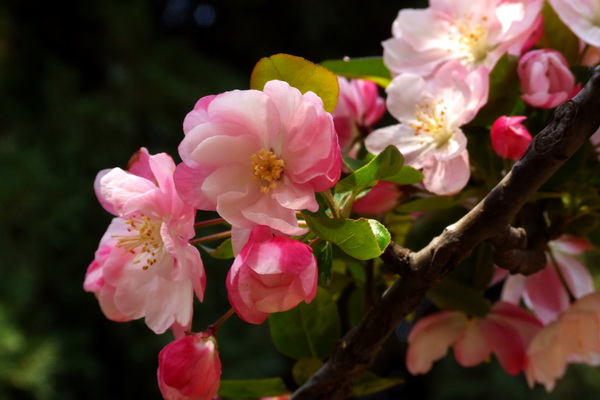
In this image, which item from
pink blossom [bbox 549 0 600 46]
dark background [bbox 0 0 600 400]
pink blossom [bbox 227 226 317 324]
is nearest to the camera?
pink blossom [bbox 227 226 317 324]

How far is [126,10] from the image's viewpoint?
2.46m

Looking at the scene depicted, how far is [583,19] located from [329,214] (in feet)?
0.60

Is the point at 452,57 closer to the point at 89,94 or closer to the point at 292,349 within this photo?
the point at 292,349

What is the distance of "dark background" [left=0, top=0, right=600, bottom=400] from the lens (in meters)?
1.92

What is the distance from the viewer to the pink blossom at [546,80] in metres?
0.41

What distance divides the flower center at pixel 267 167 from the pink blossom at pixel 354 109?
0.49 ft

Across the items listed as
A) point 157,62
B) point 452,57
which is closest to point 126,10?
point 157,62

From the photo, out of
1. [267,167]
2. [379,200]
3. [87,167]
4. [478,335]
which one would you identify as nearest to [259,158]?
[267,167]

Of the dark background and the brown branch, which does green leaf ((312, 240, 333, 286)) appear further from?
the dark background

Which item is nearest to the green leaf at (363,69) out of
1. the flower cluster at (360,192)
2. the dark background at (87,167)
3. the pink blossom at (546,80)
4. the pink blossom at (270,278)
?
the flower cluster at (360,192)

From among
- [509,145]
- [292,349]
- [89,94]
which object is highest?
[509,145]

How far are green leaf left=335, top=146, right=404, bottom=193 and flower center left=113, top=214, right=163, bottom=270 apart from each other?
0.29 ft

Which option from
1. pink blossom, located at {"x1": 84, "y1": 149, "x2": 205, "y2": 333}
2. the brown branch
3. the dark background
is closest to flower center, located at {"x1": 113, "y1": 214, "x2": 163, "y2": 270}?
pink blossom, located at {"x1": 84, "y1": 149, "x2": 205, "y2": 333}

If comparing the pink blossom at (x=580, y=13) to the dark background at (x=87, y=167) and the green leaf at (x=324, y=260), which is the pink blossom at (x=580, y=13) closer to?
the green leaf at (x=324, y=260)
